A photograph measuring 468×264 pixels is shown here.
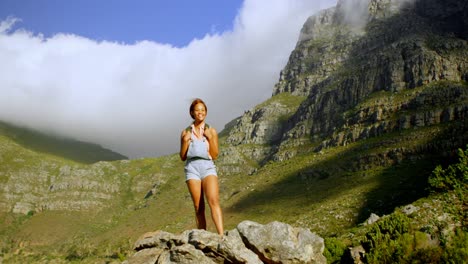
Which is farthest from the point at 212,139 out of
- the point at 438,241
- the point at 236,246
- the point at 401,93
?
the point at 401,93

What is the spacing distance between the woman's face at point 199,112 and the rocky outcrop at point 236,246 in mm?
3203

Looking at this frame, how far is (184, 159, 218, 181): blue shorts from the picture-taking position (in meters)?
9.95

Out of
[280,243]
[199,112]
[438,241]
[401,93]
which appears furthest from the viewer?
[401,93]

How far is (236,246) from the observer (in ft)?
32.7

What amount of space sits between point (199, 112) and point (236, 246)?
3758mm

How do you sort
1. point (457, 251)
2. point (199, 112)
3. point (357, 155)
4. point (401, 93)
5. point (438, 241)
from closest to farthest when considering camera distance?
point (199, 112)
point (457, 251)
point (438, 241)
point (357, 155)
point (401, 93)

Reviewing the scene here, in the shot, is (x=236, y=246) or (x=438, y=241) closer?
(x=236, y=246)

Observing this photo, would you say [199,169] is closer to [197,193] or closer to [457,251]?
[197,193]

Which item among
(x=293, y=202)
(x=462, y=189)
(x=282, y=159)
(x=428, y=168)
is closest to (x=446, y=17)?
(x=282, y=159)

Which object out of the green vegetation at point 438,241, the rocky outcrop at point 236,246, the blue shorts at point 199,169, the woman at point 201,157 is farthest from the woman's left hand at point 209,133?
the green vegetation at point 438,241

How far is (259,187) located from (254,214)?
2845 centimetres

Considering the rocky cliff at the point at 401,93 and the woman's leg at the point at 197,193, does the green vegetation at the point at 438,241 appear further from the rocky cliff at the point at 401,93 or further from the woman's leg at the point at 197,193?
the rocky cliff at the point at 401,93

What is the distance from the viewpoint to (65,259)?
160 meters

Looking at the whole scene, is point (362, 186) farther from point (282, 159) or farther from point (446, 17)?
point (446, 17)
